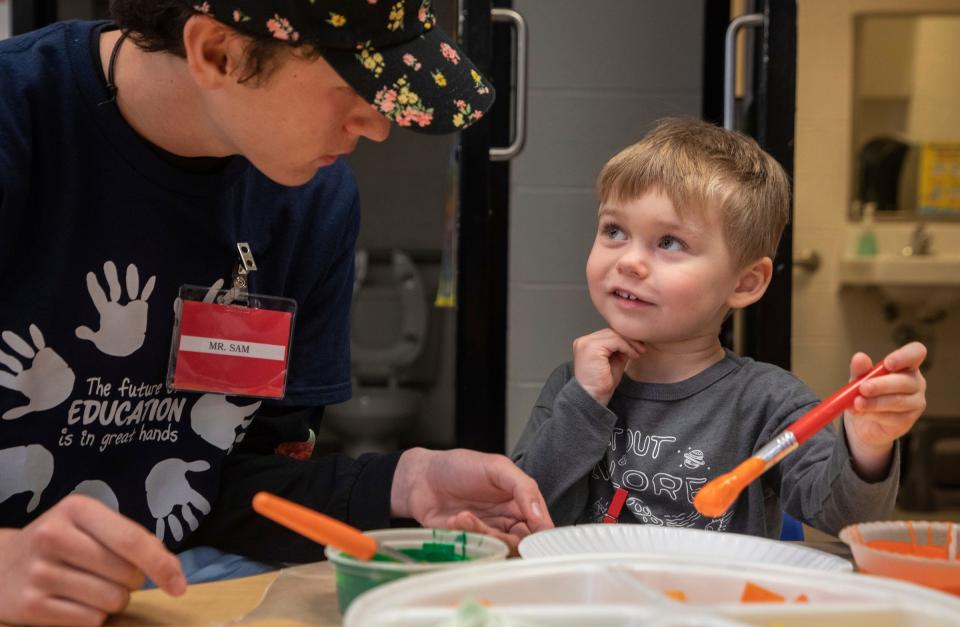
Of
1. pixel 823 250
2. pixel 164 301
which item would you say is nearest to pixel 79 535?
pixel 164 301

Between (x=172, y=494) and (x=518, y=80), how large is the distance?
1331 mm

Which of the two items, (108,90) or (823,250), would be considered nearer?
(108,90)

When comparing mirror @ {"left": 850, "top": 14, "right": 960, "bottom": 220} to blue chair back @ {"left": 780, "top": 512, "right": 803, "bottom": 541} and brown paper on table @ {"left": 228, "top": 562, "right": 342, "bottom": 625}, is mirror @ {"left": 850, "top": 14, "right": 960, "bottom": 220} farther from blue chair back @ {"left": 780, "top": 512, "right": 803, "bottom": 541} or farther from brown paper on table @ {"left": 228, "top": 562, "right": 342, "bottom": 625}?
brown paper on table @ {"left": 228, "top": 562, "right": 342, "bottom": 625}

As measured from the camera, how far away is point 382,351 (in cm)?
459

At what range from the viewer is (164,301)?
3.73 feet

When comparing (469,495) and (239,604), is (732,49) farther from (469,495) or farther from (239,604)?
(239,604)

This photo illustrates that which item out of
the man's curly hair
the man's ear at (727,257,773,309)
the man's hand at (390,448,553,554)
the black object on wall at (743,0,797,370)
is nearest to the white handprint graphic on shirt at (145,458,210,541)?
the man's hand at (390,448,553,554)

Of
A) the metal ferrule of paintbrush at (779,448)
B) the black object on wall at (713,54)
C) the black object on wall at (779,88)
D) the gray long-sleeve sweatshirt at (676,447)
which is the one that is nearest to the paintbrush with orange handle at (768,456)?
the metal ferrule of paintbrush at (779,448)

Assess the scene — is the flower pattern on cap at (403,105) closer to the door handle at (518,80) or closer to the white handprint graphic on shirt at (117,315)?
the white handprint graphic on shirt at (117,315)

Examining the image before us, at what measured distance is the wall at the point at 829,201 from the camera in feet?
13.0

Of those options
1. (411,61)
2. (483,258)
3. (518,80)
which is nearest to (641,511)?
(411,61)

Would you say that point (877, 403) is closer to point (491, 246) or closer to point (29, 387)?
point (29, 387)

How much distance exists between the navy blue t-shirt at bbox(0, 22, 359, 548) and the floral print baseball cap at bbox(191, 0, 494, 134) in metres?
0.28

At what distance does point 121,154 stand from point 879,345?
144 inches
